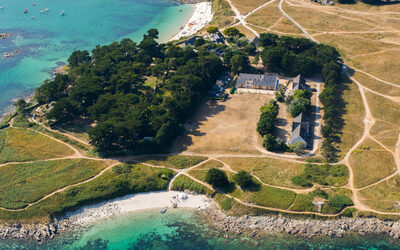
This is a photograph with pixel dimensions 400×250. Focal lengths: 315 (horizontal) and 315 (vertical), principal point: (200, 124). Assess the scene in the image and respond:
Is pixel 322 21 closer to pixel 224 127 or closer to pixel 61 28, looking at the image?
pixel 224 127

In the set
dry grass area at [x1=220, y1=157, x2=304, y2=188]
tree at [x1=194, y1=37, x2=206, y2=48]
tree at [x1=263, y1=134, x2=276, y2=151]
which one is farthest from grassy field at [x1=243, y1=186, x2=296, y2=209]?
tree at [x1=194, y1=37, x2=206, y2=48]

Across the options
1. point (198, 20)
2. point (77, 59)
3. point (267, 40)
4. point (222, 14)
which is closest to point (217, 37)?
point (267, 40)

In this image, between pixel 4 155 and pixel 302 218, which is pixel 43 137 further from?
pixel 302 218

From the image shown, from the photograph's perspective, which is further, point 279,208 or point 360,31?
point 360,31

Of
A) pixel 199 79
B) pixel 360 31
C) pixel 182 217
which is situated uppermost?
pixel 360 31

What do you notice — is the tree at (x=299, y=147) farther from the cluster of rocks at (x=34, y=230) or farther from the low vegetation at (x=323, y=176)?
the cluster of rocks at (x=34, y=230)

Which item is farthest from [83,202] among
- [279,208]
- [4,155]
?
[279,208]
